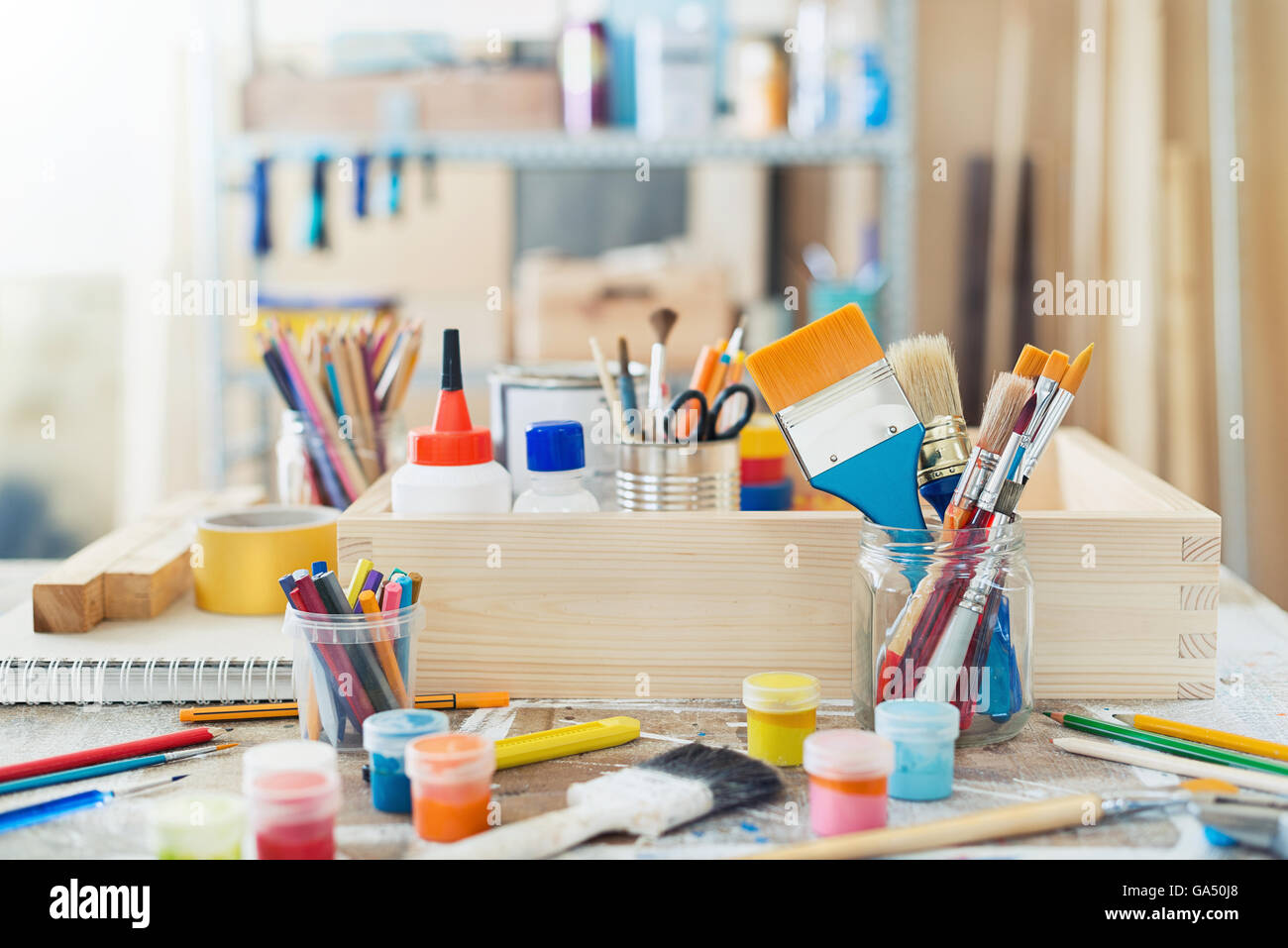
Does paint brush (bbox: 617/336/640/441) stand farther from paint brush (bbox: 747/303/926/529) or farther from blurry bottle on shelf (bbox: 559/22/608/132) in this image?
blurry bottle on shelf (bbox: 559/22/608/132)

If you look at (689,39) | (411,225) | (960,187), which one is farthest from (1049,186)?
(411,225)

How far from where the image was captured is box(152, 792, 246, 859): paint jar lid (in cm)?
59

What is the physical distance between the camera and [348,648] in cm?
74

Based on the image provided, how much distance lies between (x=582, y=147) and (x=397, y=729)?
1.97m

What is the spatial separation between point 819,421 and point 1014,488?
0.12 m

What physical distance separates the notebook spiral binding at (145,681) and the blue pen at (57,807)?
15cm

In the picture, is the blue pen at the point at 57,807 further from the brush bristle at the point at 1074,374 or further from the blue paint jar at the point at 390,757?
the brush bristle at the point at 1074,374

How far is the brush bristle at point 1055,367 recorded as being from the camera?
72cm

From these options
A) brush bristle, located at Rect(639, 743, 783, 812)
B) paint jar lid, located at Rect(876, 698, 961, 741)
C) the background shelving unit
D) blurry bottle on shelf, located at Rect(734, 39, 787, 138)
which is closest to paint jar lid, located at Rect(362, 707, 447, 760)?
brush bristle, located at Rect(639, 743, 783, 812)

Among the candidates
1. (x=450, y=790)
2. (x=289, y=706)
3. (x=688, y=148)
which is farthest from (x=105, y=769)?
(x=688, y=148)

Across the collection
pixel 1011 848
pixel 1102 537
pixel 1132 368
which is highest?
pixel 1132 368

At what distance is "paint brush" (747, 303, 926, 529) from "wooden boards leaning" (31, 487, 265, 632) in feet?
1.76

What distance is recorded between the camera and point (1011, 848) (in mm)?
615

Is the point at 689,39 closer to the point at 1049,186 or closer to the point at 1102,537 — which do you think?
the point at 1049,186
